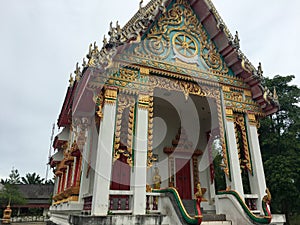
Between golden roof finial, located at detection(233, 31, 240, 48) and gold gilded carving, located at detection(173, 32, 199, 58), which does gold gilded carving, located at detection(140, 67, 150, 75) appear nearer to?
gold gilded carving, located at detection(173, 32, 199, 58)

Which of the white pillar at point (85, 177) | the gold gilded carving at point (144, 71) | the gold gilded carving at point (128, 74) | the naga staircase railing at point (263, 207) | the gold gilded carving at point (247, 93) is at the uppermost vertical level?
the gold gilded carving at point (247, 93)

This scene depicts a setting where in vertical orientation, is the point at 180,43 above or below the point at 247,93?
above

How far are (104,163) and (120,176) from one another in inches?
98.3

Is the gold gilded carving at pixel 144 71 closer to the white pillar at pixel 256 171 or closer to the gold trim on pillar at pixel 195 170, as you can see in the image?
the white pillar at pixel 256 171

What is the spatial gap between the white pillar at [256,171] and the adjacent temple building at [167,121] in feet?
0.10

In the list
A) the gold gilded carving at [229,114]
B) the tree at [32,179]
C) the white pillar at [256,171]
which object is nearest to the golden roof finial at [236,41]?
the gold gilded carving at [229,114]

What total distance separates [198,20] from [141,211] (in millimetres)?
6732

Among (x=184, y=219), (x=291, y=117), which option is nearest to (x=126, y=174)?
(x=184, y=219)

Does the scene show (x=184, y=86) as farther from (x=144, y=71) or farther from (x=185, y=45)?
(x=185, y=45)

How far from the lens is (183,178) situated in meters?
9.77

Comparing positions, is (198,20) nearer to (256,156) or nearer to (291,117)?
(256,156)

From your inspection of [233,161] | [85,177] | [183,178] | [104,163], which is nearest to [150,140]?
[104,163]

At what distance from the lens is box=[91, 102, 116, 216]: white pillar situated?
18.1 ft

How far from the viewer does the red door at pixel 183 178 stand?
31.3 ft
